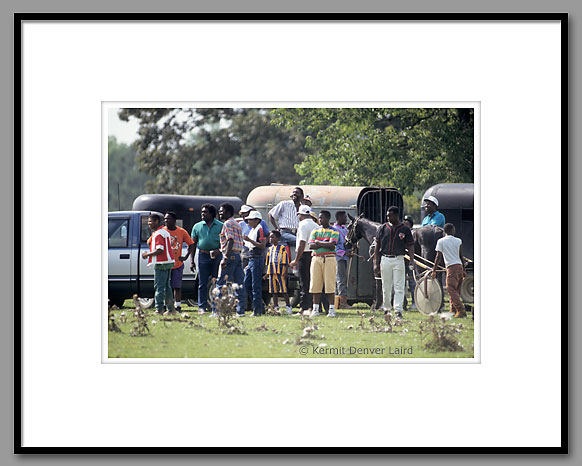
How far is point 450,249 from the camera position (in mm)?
11547

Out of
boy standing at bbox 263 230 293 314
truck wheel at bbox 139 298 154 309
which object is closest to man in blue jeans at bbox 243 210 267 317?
boy standing at bbox 263 230 293 314

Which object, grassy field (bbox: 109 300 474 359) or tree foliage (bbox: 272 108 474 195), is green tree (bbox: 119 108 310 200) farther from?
grassy field (bbox: 109 300 474 359)

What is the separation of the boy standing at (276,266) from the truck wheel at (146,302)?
320 cm

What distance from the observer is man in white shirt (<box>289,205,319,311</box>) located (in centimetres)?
1265

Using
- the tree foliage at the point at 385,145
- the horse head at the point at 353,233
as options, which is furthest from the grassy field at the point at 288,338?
the horse head at the point at 353,233

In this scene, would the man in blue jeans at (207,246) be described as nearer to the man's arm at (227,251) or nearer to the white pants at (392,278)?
the man's arm at (227,251)

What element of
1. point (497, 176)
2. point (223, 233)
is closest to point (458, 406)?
point (497, 176)

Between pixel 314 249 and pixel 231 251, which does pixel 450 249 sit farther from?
pixel 231 251

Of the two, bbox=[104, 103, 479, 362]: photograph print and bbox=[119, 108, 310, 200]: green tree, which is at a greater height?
bbox=[119, 108, 310, 200]: green tree

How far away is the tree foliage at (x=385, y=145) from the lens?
359 inches

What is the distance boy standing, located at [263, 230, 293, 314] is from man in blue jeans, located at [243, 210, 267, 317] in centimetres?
25
